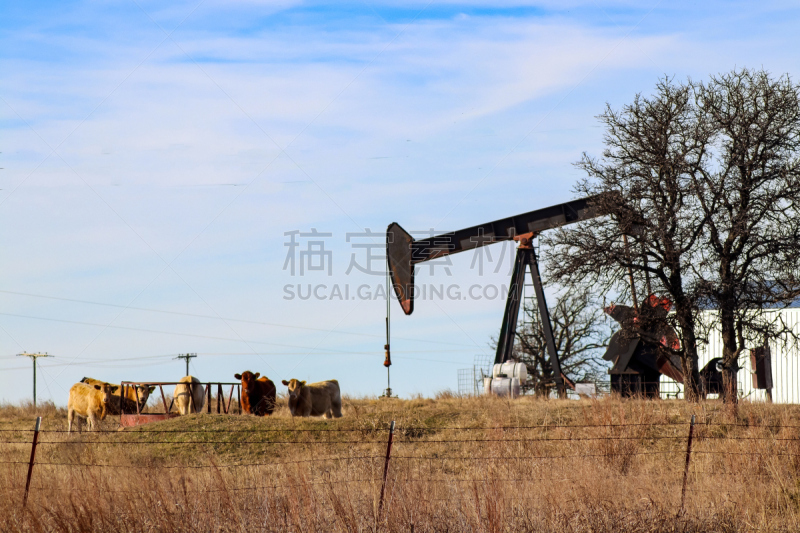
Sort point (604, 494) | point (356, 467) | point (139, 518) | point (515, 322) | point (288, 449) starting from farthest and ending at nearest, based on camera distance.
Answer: point (515, 322) < point (288, 449) < point (356, 467) < point (604, 494) < point (139, 518)

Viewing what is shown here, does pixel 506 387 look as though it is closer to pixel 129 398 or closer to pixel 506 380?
pixel 506 380

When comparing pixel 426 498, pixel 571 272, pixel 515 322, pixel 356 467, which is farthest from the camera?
pixel 515 322

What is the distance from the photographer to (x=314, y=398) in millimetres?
16250

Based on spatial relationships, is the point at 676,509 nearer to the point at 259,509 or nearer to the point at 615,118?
the point at 259,509

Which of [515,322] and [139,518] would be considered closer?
[139,518]

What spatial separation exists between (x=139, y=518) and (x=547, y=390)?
56.6 feet

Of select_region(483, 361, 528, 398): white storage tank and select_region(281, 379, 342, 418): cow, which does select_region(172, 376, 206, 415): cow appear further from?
select_region(483, 361, 528, 398): white storage tank

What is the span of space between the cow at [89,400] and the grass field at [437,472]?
45cm

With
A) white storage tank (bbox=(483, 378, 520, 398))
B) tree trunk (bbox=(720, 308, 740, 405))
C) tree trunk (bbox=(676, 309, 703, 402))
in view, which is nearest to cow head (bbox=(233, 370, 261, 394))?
white storage tank (bbox=(483, 378, 520, 398))

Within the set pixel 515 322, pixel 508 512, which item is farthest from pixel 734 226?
pixel 508 512

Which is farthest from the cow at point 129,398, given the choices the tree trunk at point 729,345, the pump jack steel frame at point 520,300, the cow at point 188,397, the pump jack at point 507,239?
the tree trunk at point 729,345

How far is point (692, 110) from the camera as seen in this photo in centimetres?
1823

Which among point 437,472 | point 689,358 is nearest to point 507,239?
point 689,358

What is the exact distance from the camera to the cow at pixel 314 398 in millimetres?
15977
